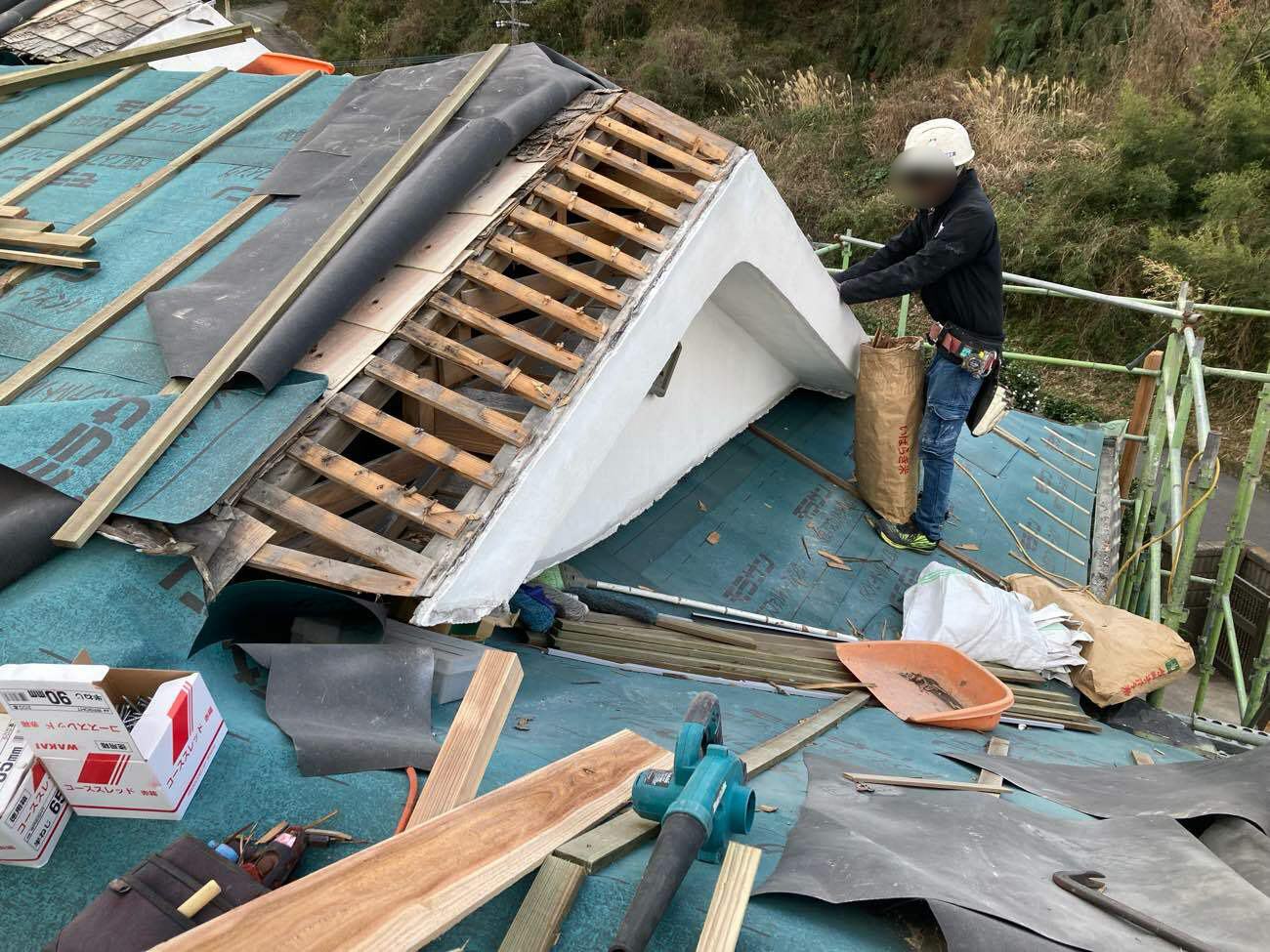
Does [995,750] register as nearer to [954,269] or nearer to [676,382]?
[676,382]

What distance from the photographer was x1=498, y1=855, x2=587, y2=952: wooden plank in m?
1.65

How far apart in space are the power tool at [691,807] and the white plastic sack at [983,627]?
283 centimetres

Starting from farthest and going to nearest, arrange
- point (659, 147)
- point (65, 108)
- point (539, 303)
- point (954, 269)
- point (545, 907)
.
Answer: point (65, 108)
point (954, 269)
point (659, 147)
point (539, 303)
point (545, 907)

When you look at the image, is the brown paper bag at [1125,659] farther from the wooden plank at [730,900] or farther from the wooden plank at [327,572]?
the wooden plank at [327,572]

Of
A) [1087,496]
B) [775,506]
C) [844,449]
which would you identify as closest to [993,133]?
[1087,496]

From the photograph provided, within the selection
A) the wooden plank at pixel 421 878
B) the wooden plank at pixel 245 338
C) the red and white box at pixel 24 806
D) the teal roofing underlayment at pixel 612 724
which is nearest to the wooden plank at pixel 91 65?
the wooden plank at pixel 245 338

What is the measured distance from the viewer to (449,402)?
3219 mm

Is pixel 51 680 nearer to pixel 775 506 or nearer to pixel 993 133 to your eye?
pixel 775 506

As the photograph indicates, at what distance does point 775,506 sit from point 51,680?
4.24 meters

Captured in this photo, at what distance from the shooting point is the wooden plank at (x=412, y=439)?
3.01 metres

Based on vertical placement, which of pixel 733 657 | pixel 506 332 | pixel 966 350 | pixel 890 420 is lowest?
pixel 733 657

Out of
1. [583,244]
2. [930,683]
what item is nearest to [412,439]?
[583,244]

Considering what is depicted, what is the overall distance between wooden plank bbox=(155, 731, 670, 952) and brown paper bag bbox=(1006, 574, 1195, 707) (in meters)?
3.36

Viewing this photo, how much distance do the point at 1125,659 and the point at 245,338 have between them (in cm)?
445
